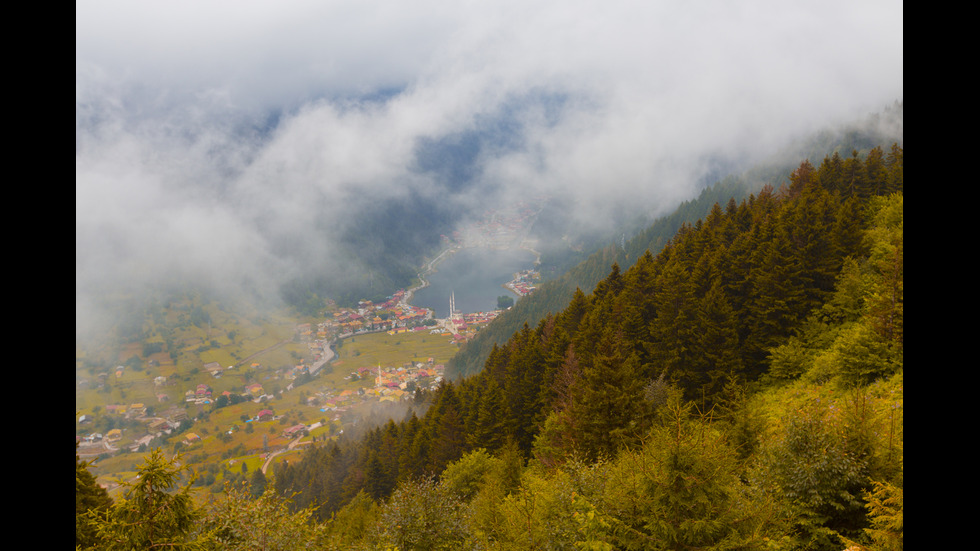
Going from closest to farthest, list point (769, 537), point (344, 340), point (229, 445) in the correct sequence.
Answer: point (769, 537) < point (229, 445) < point (344, 340)

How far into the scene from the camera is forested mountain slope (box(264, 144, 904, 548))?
29.6 feet

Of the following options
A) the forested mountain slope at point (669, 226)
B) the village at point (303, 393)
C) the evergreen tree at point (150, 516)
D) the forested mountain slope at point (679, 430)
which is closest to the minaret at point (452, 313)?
the village at point (303, 393)

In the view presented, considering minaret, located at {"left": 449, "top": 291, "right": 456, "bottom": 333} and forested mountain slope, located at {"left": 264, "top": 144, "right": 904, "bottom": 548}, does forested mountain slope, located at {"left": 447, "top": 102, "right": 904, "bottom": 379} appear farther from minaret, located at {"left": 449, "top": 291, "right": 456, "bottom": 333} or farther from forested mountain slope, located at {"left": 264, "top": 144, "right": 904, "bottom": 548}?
forested mountain slope, located at {"left": 264, "top": 144, "right": 904, "bottom": 548}

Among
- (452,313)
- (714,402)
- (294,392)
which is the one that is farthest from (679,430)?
(452,313)

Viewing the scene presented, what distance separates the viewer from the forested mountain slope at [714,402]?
29.6ft

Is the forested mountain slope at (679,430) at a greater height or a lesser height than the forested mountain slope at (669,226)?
lesser

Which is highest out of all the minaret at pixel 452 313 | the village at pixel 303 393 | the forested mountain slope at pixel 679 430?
the minaret at pixel 452 313

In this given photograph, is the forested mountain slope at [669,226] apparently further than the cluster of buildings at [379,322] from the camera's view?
No

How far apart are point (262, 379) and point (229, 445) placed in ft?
162

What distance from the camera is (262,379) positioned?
14212 cm

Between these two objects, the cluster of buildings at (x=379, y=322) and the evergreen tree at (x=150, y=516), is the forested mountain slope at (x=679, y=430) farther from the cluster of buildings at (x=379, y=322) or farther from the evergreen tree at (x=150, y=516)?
the cluster of buildings at (x=379, y=322)

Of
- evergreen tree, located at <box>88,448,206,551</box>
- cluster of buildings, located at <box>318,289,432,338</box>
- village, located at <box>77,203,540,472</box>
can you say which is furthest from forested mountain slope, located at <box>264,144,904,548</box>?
cluster of buildings, located at <box>318,289,432,338</box>
